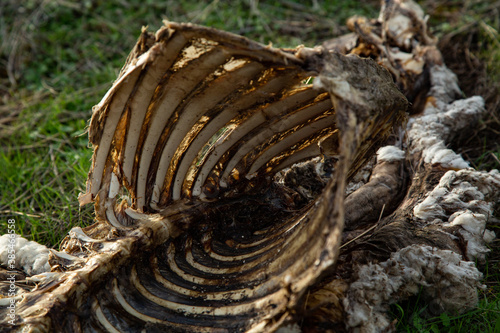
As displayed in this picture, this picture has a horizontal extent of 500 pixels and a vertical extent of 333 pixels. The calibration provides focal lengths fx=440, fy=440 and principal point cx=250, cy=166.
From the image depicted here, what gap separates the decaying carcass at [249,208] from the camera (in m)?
1.61

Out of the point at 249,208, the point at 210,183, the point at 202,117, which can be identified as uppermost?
the point at 202,117

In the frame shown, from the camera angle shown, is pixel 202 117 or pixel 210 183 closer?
pixel 202 117

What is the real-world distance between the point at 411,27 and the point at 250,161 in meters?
2.20

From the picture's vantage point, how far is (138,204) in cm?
217

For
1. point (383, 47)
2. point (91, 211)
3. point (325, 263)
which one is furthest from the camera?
point (383, 47)

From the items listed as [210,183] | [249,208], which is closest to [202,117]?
[210,183]

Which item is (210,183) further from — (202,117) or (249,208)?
(202,117)

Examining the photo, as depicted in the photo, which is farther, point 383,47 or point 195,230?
point 383,47

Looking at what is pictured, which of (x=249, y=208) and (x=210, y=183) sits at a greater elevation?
(x=210, y=183)

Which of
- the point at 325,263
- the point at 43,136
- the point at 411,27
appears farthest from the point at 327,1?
the point at 325,263

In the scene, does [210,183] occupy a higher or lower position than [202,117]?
lower

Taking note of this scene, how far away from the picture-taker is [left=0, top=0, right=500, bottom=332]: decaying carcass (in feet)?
5.28

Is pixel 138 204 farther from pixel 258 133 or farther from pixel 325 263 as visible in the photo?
pixel 325 263

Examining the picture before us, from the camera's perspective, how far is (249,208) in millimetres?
2309
